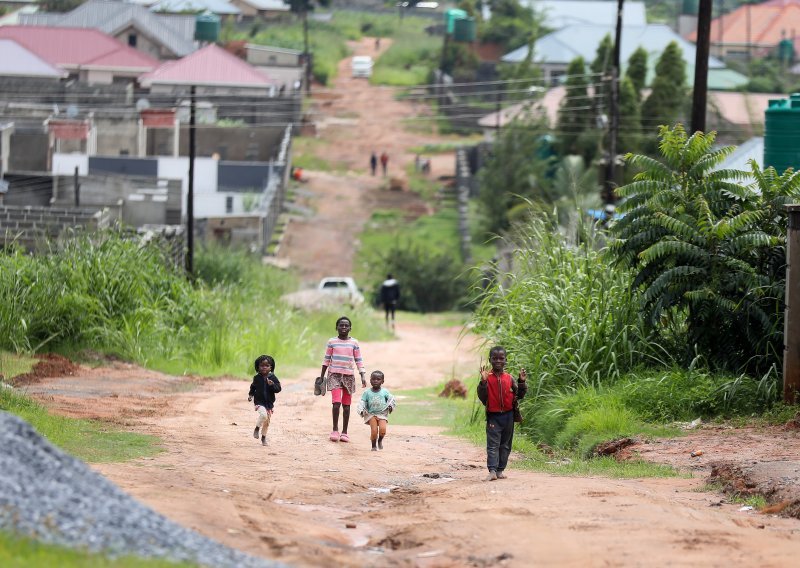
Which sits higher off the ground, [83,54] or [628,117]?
[83,54]

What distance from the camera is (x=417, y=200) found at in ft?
229

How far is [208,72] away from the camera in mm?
69938

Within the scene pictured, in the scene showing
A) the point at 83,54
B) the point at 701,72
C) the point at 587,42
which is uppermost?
the point at 587,42

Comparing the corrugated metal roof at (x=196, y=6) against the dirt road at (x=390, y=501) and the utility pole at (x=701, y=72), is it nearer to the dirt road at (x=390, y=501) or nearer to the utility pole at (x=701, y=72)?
the utility pole at (x=701, y=72)

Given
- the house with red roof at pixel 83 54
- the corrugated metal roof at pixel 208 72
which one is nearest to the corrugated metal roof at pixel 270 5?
the house with red roof at pixel 83 54

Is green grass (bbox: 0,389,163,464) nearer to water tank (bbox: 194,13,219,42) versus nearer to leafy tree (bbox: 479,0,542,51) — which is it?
water tank (bbox: 194,13,219,42)

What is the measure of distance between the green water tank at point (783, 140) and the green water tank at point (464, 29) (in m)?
66.6

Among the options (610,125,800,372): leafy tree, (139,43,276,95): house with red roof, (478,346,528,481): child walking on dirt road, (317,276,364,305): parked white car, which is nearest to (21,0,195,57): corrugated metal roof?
(139,43,276,95): house with red roof

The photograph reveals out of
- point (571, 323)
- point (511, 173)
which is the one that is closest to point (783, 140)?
point (571, 323)

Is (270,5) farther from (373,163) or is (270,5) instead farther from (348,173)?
(373,163)

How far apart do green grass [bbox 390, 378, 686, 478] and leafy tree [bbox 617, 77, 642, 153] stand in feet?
109

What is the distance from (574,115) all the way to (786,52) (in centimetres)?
3242

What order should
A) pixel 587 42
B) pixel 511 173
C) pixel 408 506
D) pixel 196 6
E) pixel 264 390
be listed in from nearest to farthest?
pixel 408 506 → pixel 264 390 → pixel 511 173 → pixel 587 42 → pixel 196 6

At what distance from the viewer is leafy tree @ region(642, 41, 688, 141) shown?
58.8 meters
